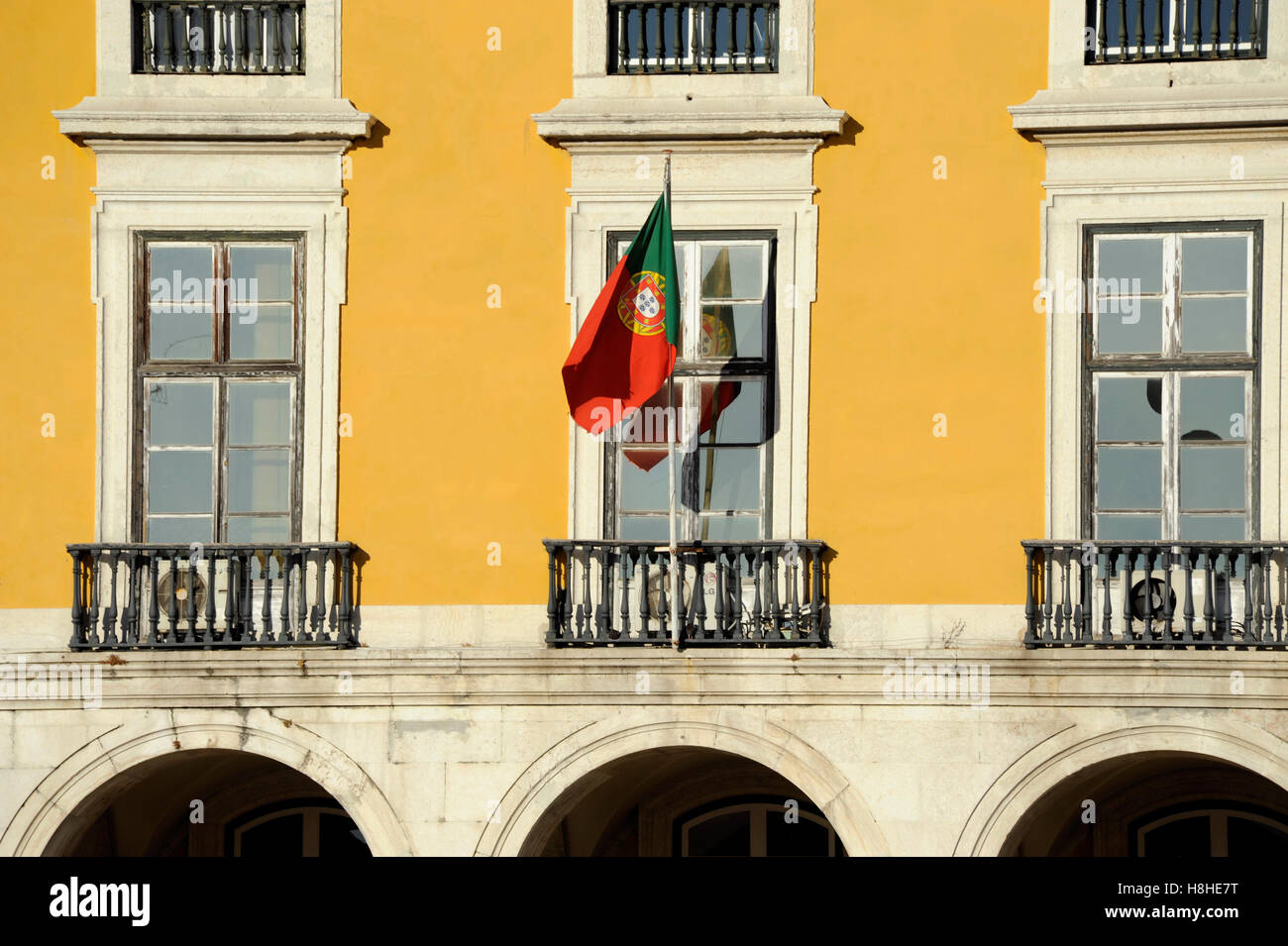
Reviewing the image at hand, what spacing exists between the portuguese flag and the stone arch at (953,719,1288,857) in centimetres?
336

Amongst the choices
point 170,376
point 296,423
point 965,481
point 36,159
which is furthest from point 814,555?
point 36,159

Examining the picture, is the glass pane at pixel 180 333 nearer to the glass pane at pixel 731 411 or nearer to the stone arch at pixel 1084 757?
the glass pane at pixel 731 411

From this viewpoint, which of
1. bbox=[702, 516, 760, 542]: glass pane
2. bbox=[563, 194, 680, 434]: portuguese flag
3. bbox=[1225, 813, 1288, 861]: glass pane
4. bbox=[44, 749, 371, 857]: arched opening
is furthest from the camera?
bbox=[1225, 813, 1288, 861]: glass pane

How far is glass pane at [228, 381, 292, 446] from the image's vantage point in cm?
1393

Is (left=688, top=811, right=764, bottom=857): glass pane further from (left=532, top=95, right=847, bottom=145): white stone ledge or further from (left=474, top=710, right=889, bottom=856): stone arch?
(left=532, top=95, right=847, bottom=145): white stone ledge

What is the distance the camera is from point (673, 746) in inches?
522

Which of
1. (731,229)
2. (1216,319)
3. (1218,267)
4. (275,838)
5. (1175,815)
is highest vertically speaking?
(731,229)

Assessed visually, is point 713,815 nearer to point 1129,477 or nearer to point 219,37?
point 1129,477

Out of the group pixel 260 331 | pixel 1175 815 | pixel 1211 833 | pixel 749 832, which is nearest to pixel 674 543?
pixel 260 331

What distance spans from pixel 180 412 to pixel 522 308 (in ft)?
7.97

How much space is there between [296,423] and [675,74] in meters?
3.47

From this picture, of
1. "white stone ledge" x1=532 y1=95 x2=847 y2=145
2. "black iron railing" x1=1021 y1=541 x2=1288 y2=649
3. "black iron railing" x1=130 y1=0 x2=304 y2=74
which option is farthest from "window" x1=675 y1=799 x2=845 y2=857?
"black iron railing" x1=130 y1=0 x2=304 y2=74

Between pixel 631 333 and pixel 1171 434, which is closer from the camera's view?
pixel 631 333
